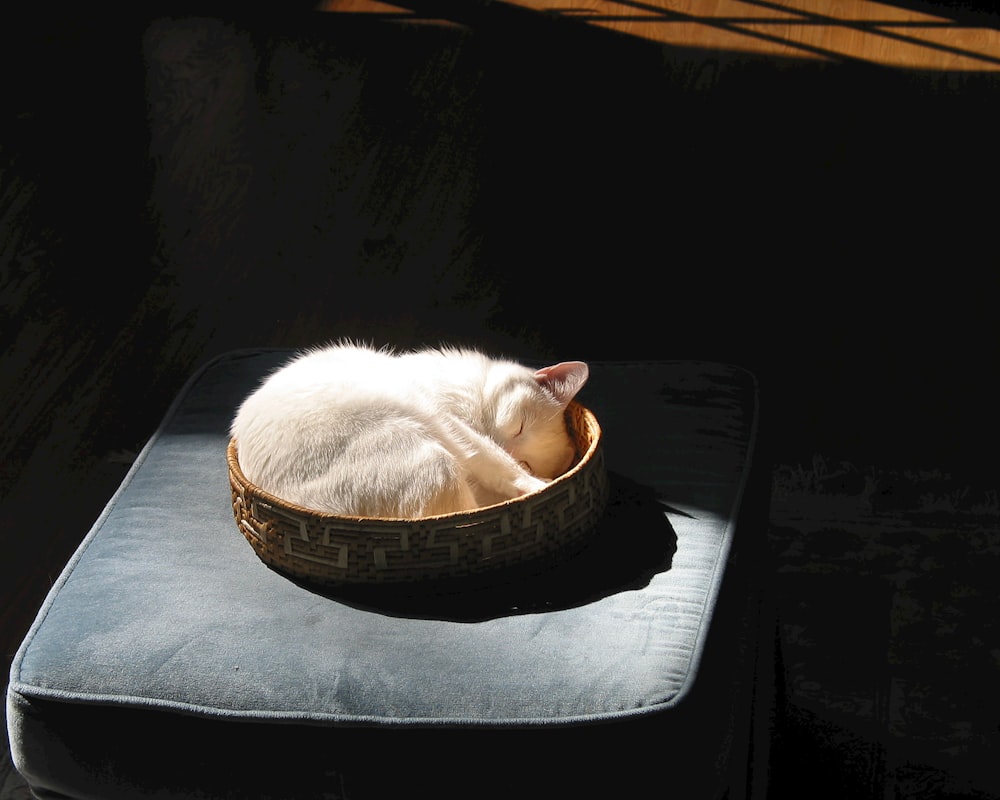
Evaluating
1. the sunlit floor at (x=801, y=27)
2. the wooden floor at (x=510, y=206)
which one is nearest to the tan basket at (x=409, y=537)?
the wooden floor at (x=510, y=206)

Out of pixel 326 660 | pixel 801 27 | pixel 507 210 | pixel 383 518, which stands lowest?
pixel 326 660

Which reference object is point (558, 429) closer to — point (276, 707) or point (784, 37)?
point (276, 707)

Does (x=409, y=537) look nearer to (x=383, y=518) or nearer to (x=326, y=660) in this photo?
(x=383, y=518)

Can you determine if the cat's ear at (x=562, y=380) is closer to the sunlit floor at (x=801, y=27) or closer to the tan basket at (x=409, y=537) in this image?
the tan basket at (x=409, y=537)

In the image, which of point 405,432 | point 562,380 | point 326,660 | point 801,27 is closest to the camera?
point 326,660

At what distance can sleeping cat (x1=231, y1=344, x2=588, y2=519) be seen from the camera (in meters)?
1.23

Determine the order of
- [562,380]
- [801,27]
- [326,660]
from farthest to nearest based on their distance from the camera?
[801,27]
[562,380]
[326,660]

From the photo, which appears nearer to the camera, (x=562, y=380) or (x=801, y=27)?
(x=562, y=380)

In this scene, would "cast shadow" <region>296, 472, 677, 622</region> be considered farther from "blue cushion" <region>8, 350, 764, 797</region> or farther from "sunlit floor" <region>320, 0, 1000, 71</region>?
"sunlit floor" <region>320, 0, 1000, 71</region>

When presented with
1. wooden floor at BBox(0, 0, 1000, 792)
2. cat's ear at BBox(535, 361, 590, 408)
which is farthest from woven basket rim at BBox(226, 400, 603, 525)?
wooden floor at BBox(0, 0, 1000, 792)

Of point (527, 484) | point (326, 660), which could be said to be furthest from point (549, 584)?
point (326, 660)

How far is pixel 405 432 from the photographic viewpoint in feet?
4.11

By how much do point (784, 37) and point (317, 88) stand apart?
2.60 ft

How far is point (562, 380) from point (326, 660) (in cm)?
48
